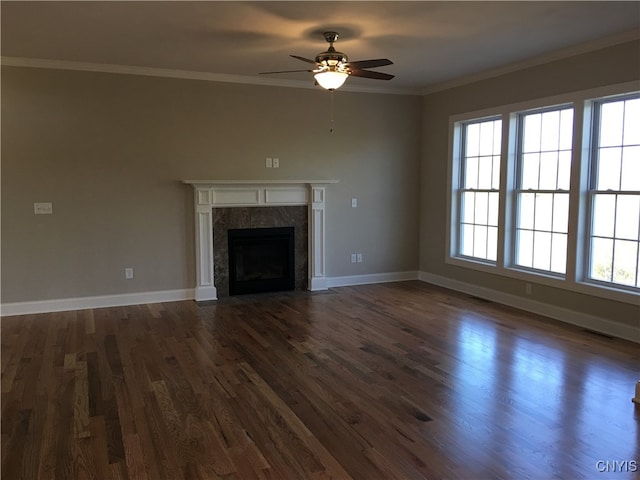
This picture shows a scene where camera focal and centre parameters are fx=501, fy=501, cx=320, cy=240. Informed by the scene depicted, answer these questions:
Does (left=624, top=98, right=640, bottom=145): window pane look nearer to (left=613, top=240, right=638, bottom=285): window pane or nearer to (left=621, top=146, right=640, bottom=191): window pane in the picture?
(left=621, top=146, right=640, bottom=191): window pane

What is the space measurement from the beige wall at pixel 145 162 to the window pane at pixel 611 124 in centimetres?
288

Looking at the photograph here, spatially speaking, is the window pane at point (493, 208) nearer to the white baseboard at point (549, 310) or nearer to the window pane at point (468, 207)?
the window pane at point (468, 207)

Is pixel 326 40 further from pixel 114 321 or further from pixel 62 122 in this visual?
pixel 114 321

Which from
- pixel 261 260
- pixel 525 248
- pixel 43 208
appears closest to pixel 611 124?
pixel 525 248

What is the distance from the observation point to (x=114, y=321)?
16.8 feet

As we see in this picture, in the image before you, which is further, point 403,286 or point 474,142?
point 403,286

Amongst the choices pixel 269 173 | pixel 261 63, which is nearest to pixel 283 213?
pixel 269 173

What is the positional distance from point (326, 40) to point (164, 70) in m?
2.22

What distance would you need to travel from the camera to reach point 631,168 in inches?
179

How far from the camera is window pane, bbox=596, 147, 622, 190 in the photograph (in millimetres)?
4660

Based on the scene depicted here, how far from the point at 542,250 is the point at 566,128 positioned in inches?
51.4

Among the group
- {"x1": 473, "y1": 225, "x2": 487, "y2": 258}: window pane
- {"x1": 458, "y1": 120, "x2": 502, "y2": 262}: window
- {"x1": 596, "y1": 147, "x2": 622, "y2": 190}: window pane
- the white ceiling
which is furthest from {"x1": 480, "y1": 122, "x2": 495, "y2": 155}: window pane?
{"x1": 596, "y1": 147, "x2": 622, "y2": 190}: window pane

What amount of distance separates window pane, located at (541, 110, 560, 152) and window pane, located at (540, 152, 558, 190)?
76mm

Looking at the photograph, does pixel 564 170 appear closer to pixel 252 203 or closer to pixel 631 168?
pixel 631 168
